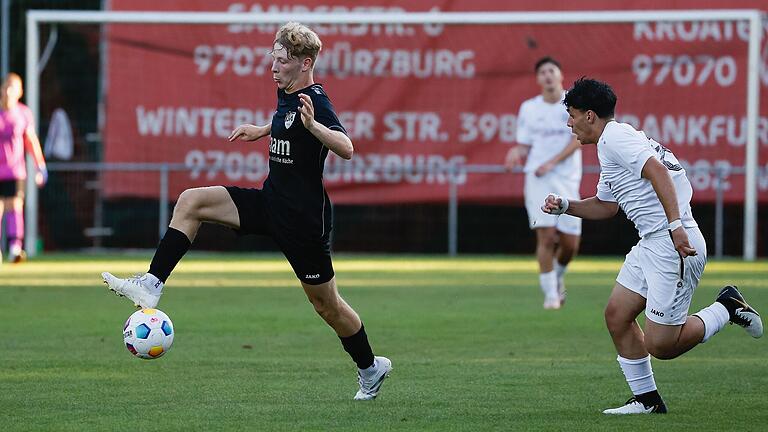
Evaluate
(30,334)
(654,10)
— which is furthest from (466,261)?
(30,334)

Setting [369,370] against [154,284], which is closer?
[154,284]

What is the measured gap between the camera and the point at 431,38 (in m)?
23.9

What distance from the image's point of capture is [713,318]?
316 inches

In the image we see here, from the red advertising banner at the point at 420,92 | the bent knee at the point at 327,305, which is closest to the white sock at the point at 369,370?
the bent knee at the point at 327,305

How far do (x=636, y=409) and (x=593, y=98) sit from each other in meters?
1.65

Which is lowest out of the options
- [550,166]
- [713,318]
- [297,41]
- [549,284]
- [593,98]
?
[549,284]

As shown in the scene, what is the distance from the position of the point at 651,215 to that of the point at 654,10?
1662 cm

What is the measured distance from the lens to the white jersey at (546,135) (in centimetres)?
1459

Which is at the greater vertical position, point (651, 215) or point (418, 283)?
point (651, 215)

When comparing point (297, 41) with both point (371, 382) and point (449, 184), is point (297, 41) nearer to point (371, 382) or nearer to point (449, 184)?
point (371, 382)

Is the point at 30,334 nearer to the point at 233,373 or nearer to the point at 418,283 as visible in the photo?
the point at 233,373

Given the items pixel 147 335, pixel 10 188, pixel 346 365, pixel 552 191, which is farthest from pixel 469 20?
pixel 147 335

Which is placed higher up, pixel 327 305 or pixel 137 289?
pixel 137 289

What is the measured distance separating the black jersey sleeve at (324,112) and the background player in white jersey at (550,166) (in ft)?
21.1
